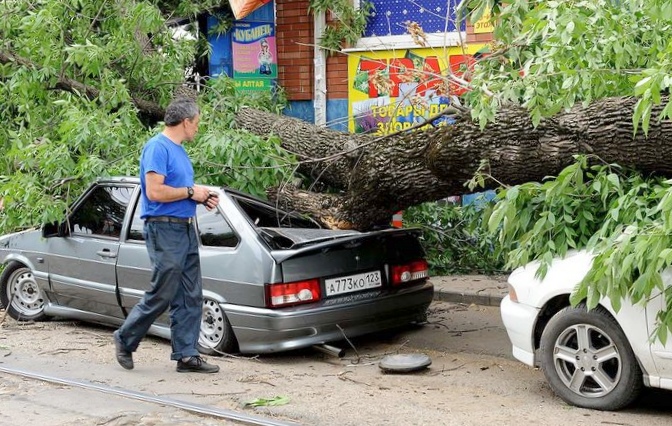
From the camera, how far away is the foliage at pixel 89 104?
9.83m

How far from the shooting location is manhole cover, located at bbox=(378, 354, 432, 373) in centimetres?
786

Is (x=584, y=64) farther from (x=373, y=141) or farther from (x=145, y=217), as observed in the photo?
(x=145, y=217)

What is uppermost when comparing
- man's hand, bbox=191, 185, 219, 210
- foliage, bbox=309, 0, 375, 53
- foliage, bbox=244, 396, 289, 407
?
foliage, bbox=309, 0, 375, 53

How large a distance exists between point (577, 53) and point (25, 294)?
19.2 feet

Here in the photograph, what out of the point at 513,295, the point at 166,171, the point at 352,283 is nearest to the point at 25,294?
the point at 166,171

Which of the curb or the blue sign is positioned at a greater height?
the blue sign

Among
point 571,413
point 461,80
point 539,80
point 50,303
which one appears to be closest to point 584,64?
point 539,80

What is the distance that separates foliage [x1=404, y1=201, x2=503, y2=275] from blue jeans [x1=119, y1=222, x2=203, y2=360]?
500cm

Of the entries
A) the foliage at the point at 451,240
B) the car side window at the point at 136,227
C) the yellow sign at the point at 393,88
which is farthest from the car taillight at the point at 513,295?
the yellow sign at the point at 393,88

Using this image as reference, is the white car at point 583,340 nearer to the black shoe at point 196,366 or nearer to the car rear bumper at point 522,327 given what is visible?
the car rear bumper at point 522,327

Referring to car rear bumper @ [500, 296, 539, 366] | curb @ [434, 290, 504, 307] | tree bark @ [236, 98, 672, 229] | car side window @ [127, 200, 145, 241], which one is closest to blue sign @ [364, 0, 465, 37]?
tree bark @ [236, 98, 672, 229]

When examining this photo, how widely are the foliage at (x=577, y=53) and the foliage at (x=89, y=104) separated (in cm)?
289

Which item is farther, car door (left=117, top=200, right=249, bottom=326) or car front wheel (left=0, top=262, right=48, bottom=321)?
car front wheel (left=0, top=262, right=48, bottom=321)

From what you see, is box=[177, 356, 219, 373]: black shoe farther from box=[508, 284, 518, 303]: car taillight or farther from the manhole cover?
box=[508, 284, 518, 303]: car taillight
